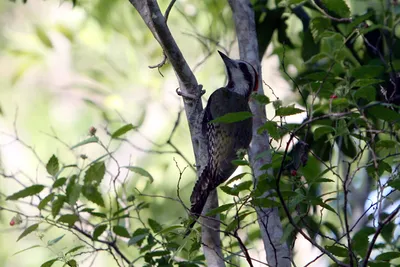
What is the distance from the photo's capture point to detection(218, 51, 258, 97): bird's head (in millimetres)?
4820

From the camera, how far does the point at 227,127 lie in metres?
4.80

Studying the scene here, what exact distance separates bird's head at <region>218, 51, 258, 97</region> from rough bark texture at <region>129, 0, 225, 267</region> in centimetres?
82

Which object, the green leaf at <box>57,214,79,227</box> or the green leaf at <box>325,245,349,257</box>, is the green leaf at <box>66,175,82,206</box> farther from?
the green leaf at <box>325,245,349,257</box>

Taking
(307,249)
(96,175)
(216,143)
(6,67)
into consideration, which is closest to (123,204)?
(216,143)

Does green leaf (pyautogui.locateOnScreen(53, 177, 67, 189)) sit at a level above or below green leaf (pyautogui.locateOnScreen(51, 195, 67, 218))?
above

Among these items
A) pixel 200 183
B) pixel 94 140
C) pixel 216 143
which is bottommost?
pixel 94 140

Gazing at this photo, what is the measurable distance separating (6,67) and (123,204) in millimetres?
3974

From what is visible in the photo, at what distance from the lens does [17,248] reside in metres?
6.94

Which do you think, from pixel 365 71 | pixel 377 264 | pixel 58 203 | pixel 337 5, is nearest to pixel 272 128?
pixel 377 264

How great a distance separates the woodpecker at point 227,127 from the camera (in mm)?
4406

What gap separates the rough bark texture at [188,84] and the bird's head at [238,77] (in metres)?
0.82

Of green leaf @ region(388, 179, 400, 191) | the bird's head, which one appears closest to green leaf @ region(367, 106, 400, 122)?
green leaf @ region(388, 179, 400, 191)

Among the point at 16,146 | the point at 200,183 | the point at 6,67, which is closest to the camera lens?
the point at 200,183

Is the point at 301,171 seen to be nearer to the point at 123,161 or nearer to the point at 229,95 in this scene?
the point at 229,95
